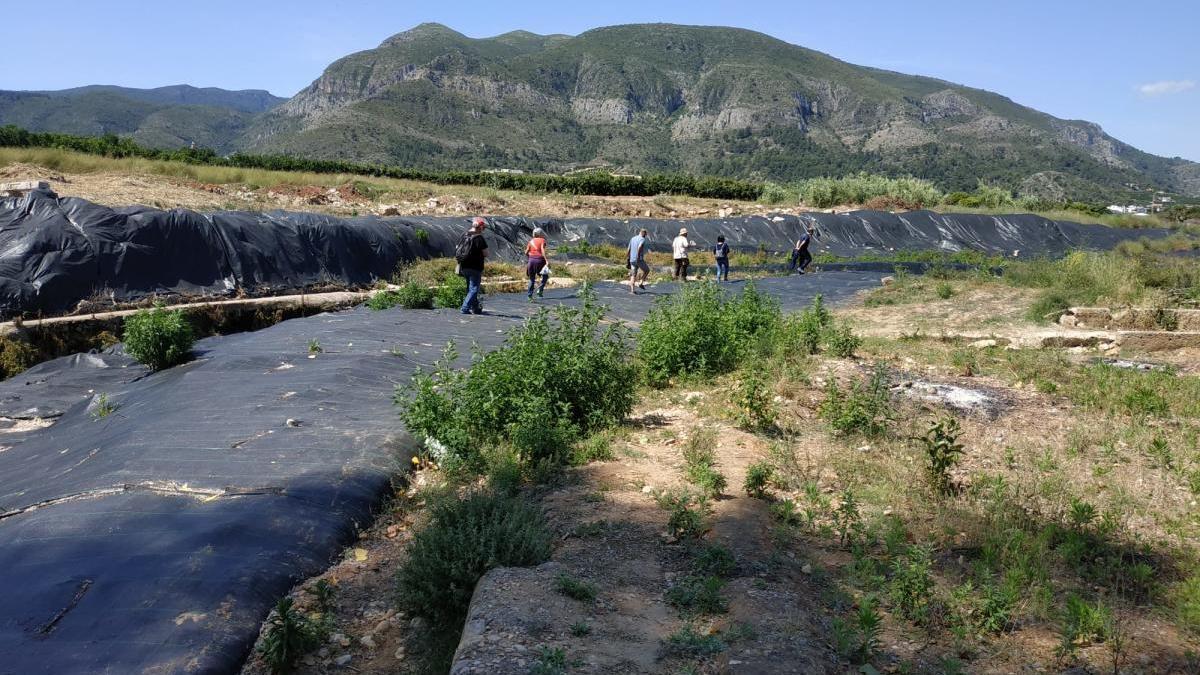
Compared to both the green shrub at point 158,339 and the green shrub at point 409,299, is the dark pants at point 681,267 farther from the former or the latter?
the green shrub at point 158,339

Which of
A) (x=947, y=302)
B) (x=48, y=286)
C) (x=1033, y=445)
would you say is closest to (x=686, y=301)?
(x=1033, y=445)

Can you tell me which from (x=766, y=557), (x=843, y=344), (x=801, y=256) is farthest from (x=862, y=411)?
(x=801, y=256)

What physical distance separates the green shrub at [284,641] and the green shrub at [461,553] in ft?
1.73

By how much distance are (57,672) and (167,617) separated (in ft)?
1.55

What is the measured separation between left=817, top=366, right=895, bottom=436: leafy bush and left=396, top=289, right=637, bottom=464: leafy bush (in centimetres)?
181

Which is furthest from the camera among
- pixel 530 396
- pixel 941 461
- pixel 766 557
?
pixel 530 396

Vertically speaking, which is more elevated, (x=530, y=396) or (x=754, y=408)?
(x=530, y=396)

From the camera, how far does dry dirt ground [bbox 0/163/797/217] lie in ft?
66.2

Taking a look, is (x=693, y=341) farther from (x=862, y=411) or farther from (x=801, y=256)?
(x=801, y=256)

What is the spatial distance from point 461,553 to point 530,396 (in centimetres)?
241

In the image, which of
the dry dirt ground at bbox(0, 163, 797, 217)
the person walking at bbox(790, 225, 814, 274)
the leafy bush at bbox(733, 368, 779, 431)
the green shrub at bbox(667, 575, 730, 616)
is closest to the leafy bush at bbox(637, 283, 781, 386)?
the leafy bush at bbox(733, 368, 779, 431)

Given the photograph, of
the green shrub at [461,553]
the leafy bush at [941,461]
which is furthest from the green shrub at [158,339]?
the leafy bush at [941,461]

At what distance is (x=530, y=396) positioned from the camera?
6336mm

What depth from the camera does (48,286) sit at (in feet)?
36.0
